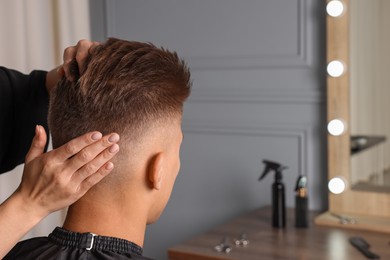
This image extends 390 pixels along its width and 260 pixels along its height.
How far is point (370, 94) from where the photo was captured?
2.02 m

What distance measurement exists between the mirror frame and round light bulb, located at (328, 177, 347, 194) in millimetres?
10

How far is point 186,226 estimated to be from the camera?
8.23ft

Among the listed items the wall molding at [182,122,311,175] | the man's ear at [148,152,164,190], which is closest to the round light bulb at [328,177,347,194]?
the wall molding at [182,122,311,175]

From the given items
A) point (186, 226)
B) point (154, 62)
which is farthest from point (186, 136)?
point (154, 62)

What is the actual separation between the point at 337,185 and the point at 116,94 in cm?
123

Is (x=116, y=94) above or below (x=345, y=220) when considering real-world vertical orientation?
above

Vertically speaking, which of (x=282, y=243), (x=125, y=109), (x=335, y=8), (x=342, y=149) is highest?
(x=335, y=8)

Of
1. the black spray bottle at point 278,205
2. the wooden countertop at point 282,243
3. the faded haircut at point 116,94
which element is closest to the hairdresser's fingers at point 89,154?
the faded haircut at point 116,94

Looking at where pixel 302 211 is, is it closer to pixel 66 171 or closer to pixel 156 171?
pixel 156 171

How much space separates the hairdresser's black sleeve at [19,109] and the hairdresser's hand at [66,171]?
21.9 inches

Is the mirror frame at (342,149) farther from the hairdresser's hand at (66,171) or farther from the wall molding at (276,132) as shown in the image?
the hairdresser's hand at (66,171)

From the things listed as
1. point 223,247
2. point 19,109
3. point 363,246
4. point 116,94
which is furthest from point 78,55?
point 363,246

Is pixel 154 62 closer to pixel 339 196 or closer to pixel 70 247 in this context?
pixel 70 247

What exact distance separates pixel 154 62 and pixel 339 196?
3.91 ft
